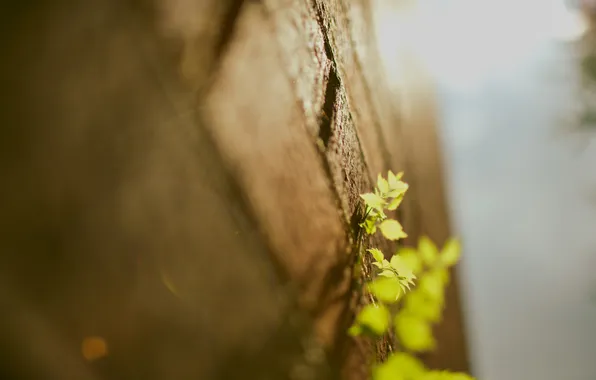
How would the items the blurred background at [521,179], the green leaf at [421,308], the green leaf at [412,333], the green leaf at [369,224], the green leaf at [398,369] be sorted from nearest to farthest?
the green leaf at [398,369]
the green leaf at [412,333]
the green leaf at [421,308]
the green leaf at [369,224]
the blurred background at [521,179]

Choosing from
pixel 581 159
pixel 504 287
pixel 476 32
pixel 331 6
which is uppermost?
pixel 331 6

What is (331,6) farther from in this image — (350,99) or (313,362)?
(313,362)

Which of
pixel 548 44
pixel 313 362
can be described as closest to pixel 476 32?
pixel 548 44

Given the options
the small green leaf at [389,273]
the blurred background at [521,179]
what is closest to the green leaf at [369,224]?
the small green leaf at [389,273]

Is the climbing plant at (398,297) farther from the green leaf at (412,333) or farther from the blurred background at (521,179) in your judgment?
the blurred background at (521,179)

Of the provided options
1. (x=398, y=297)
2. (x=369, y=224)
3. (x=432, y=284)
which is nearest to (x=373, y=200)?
(x=369, y=224)

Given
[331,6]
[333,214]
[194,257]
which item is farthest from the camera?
[331,6]
